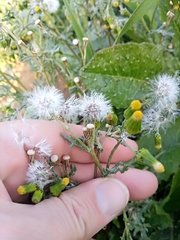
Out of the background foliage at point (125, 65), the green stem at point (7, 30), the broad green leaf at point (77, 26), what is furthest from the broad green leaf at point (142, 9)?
the green stem at point (7, 30)

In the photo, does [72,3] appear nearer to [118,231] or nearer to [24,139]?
[24,139]

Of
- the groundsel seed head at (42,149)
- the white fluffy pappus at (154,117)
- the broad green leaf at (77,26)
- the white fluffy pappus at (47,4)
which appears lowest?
the white fluffy pappus at (154,117)

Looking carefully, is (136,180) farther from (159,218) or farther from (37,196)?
(37,196)

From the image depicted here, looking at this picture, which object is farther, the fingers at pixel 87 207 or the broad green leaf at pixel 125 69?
the broad green leaf at pixel 125 69

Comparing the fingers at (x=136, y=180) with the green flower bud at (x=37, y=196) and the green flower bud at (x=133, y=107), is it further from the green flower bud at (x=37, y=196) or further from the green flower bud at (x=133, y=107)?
the green flower bud at (x=133, y=107)

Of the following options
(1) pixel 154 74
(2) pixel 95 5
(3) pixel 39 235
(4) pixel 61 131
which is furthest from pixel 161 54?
(3) pixel 39 235

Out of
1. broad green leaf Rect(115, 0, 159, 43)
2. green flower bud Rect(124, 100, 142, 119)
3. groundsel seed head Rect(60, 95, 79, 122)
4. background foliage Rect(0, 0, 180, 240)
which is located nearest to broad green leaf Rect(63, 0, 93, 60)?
background foliage Rect(0, 0, 180, 240)

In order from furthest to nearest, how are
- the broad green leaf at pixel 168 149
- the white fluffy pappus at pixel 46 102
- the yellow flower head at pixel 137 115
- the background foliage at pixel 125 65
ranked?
1. the broad green leaf at pixel 168 149
2. the background foliage at pixel 125 65
3. the white fluffy pappus at pixel 46 102
4. the yellow flower head at pixel 137 115
